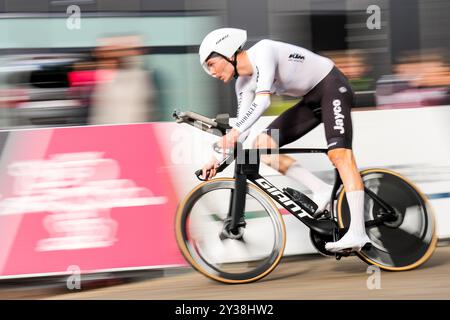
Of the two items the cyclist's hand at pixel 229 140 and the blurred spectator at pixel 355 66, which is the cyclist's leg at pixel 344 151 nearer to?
the cyclist's hand at pixel 229 140

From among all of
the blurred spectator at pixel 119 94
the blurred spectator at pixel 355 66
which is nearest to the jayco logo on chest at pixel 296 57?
the blurred spectator at pixel 355 66

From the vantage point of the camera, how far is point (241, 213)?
470 cm

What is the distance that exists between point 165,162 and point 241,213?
956mm

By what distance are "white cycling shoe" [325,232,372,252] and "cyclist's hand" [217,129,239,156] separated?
2.96 feet

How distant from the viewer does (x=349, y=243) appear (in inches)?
181

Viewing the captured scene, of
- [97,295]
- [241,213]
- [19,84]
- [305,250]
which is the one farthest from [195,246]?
[19,84]

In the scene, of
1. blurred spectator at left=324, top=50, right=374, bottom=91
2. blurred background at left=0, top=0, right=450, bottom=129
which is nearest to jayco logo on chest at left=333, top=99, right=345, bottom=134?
blurred background at left=0, top=0, right=450, bottom=129

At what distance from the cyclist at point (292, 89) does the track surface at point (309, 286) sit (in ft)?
0.97

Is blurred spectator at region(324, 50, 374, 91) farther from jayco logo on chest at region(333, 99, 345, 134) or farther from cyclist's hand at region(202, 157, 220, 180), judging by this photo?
cyclist's hand at region(202, 157, 220, 180)

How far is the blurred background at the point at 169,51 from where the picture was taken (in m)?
5.44

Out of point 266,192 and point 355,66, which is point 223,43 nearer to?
point 266,192

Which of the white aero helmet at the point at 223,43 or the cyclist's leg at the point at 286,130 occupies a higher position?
the white aero helmet at the point at 223,43

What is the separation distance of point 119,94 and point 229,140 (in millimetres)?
1250
